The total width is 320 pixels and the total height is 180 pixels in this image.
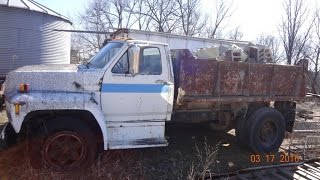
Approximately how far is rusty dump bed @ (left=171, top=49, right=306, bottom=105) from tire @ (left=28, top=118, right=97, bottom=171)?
1.81 meters

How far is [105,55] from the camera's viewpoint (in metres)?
6.54

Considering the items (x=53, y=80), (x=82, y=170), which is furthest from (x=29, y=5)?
(x=82, y=170)

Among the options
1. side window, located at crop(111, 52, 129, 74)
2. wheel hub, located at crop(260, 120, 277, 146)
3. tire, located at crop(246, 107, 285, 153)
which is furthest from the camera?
wheel hub, located at crop(260, 120, 277, 146)

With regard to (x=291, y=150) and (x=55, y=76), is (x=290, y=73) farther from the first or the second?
(x=55, y=76)

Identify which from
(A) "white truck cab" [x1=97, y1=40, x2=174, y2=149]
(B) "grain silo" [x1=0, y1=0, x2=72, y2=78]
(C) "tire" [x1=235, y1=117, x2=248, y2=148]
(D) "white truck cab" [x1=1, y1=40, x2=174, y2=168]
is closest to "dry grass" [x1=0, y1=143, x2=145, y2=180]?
(D) "white truck cab" [x1=1, y1=40, x2=174, y2=168]

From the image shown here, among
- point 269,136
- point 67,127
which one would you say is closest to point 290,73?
point 269,136

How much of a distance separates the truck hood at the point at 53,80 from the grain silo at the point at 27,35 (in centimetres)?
970

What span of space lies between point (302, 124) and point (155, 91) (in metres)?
6.47

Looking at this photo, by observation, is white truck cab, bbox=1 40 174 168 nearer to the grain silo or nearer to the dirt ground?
the dirt ground

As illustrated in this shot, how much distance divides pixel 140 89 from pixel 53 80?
1.43 metres

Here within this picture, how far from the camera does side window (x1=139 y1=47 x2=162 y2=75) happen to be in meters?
6.34

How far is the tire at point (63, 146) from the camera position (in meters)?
5.68

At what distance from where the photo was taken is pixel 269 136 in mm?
7996

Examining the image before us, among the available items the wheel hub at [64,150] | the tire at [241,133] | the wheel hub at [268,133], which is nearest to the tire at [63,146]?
the wheel hub at [64,150]
